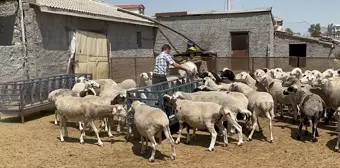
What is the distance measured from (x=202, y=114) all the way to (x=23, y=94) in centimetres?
584

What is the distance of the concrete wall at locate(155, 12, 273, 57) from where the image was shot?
74.4 ft

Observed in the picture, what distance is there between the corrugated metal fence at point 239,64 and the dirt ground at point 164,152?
9622 mm

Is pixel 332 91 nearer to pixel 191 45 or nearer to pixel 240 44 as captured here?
pixel 191 45

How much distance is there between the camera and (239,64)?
65.9ft

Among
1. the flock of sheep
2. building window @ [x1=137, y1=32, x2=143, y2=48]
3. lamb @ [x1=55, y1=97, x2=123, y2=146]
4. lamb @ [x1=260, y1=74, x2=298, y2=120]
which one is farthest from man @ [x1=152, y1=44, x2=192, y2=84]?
building window @ [x1=137, y1=32, x2=143, y2=48]

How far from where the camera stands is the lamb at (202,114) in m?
7.86

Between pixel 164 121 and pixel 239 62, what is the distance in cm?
1370

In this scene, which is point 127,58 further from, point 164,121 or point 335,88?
point 164,121

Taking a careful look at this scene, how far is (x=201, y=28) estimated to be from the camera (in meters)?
23.8

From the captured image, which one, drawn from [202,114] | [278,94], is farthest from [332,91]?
[202,114]

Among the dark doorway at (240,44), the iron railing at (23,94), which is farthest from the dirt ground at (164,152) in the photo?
the dark doorway at (240,44)

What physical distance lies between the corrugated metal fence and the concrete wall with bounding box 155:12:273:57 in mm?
2489

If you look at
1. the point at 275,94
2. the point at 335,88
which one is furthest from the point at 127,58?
the point at 335,88

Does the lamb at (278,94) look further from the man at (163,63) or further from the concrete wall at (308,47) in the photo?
the concrete wall at (308,47)
